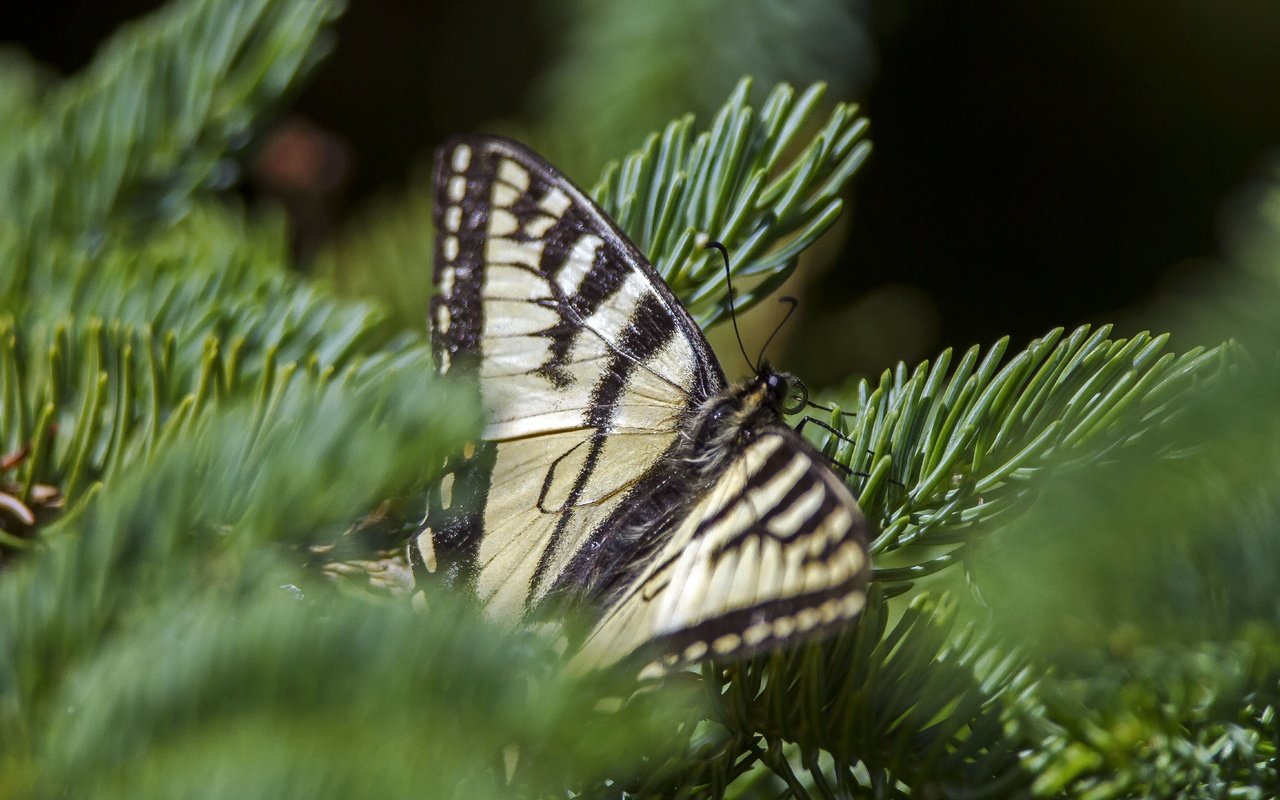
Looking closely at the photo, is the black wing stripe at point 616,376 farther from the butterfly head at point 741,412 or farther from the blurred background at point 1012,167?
the blurred background at point 1012,167

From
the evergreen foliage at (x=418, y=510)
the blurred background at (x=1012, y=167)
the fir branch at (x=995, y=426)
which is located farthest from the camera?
the blurred background at (x=1012, y=167)

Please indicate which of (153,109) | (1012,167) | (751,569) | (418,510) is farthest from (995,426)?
(1012,167)

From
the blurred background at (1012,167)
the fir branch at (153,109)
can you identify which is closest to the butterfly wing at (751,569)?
the fir branch at (153,109)

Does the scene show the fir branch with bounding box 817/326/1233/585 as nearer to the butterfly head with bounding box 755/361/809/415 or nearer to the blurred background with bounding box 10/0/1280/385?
the butterfly head with bounding box 755/361/809/415

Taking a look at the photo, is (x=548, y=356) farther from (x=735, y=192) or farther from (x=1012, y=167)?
(x=1012, y=167)

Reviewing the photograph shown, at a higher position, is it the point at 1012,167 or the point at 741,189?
the point at 1012,167

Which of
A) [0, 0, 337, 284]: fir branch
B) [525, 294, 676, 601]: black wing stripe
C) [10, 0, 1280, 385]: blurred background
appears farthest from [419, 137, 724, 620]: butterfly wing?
[10, 0, 1280, 385]: blurred background

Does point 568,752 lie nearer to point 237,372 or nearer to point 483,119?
point 237,372
